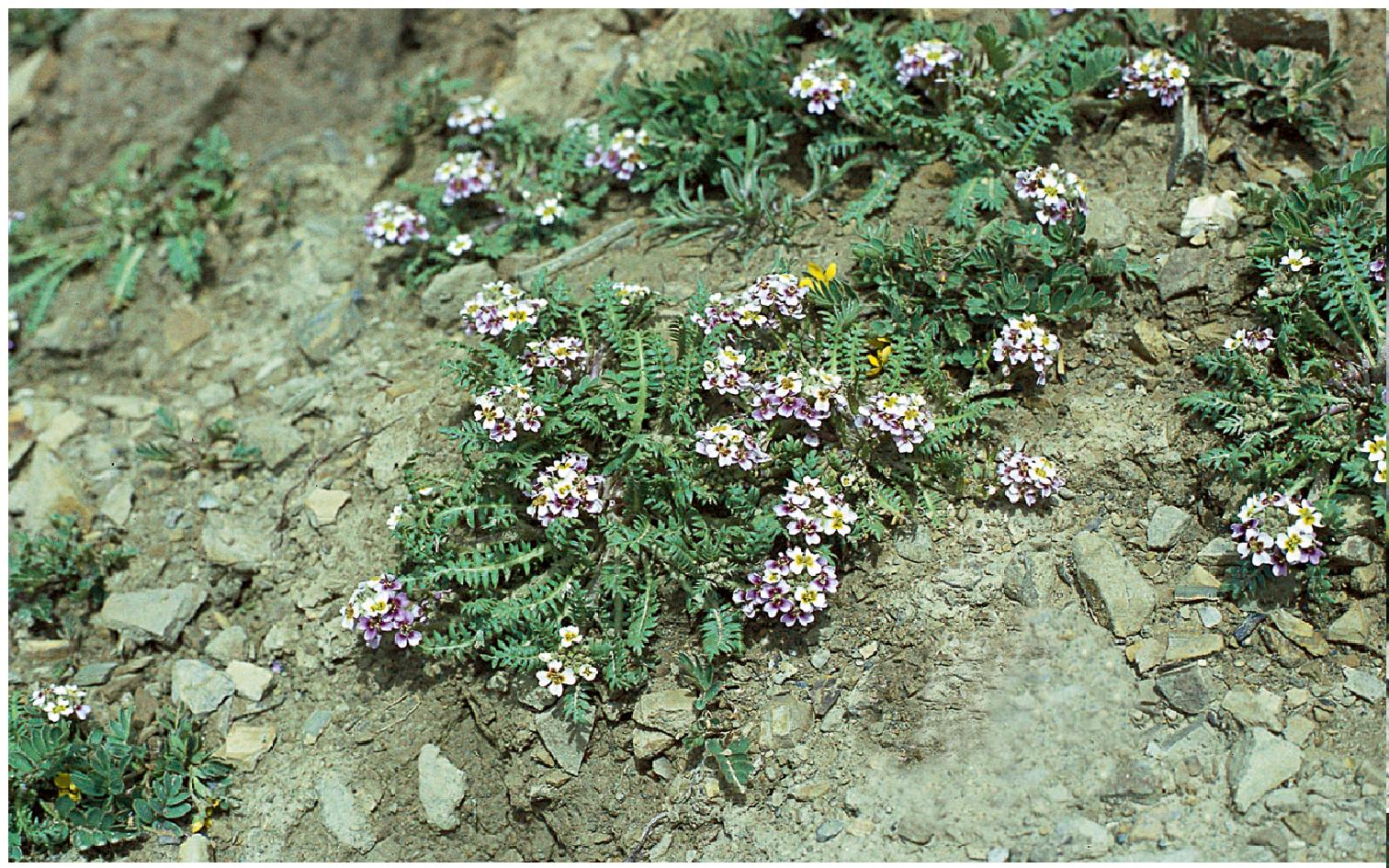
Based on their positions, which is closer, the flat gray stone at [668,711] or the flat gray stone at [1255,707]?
the flat gray stone at [1255,707]

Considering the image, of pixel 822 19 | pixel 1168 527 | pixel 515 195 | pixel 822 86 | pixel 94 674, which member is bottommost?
pixel 94 674

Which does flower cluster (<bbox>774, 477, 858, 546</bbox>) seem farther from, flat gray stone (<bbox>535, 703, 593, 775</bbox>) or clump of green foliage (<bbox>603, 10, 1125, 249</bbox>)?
clump of green foliage (<bbox>603, 10, 1125, 249</bbox>)

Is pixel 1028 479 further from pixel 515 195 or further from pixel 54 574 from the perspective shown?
pixel 54 574

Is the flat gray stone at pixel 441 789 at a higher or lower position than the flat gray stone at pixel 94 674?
higher

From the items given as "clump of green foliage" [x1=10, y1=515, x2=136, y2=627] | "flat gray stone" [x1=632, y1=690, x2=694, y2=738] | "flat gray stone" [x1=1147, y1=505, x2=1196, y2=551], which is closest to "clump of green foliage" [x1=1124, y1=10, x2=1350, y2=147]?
"flat gray stone" [x1=1147, y1=505, x2=1196, y2=551]

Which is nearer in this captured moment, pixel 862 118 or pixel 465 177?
pixel 862 118

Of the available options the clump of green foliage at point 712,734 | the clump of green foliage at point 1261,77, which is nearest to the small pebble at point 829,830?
the clump of green foliage at point 712,734

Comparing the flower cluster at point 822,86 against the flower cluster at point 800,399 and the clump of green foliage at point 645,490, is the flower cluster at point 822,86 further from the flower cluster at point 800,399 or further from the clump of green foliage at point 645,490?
the flower cluster at point 800,399

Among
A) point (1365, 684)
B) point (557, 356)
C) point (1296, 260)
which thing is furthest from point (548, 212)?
point (1365, 684)
